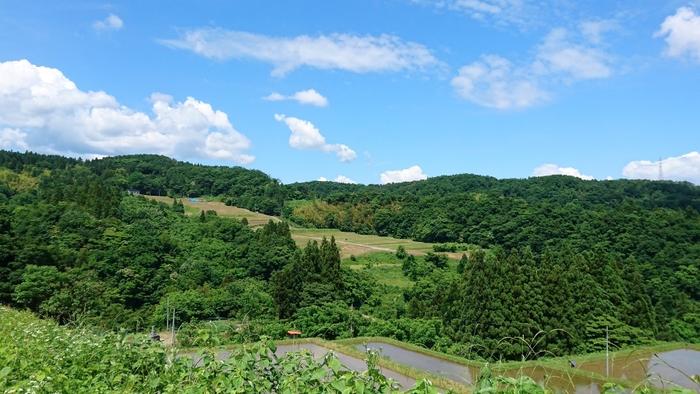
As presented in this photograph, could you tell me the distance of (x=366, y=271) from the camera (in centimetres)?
3222

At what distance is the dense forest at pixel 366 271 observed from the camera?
16.8 m

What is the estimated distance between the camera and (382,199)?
61781 millimetres

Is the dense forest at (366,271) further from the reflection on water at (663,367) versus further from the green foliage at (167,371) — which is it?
the reflection on water at (663,367)

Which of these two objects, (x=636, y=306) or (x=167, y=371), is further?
(x=636, y=306)

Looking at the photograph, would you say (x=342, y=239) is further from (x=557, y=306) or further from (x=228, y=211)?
(x=557, y=306)

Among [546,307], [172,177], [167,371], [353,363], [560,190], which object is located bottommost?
[546,307]

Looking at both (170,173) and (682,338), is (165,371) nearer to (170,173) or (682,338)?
(682,338)

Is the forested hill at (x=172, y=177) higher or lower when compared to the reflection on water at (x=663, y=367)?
higher

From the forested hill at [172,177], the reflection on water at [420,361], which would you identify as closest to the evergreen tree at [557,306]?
the reflection on water at [420,361]

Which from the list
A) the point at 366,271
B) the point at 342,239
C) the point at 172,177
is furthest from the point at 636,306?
the point at 172,177

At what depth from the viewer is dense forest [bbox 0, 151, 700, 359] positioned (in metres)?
16.8

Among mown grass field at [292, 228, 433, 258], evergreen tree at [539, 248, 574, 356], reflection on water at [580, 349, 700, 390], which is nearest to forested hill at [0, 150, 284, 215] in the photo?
mown grass field at [292, 228, 433, 258]

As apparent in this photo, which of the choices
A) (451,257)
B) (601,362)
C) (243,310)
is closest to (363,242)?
(451,257)

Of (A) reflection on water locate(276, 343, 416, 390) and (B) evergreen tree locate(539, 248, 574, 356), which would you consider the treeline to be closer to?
(B) evergreen tree locate(539, 248, 574, 356)
